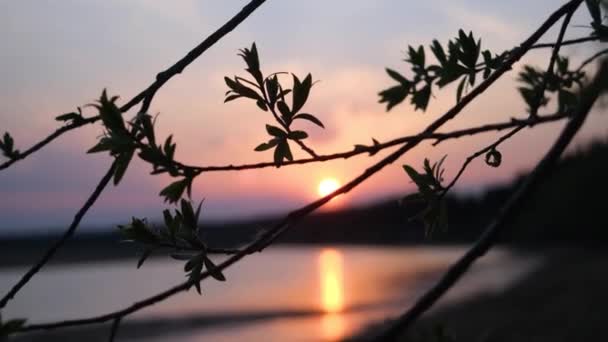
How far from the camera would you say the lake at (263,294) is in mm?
16750

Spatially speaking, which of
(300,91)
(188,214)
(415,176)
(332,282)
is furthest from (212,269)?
(332,282)

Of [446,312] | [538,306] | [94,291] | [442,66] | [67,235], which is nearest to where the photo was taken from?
[67,235]

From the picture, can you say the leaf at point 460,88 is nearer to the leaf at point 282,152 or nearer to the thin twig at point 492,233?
the thin twig at point 492,233

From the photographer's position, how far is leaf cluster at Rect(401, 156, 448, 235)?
5.27ft

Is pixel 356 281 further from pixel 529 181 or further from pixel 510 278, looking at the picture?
pixel 529 181

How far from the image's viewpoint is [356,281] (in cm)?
2425

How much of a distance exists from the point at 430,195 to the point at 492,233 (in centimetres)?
16

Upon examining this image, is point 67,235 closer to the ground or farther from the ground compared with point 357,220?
closer to the ground

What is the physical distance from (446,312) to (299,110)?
1641 cm

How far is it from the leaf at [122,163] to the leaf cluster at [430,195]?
591 mm

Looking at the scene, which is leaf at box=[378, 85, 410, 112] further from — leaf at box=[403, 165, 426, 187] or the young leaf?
the young leaf

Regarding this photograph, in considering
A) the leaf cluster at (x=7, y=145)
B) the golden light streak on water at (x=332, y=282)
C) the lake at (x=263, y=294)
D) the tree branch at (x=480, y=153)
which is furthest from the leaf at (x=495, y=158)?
the golden light streak on water at (x=332, y=282)

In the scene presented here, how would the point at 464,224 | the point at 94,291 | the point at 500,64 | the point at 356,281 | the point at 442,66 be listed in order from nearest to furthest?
1. the point at 500,64
2. the point at 442,66
3. the point at 94,291
4. the point at 356,281
5. the point at 464,224

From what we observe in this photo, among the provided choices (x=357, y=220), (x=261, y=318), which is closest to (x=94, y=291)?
(x=261, y=318)
